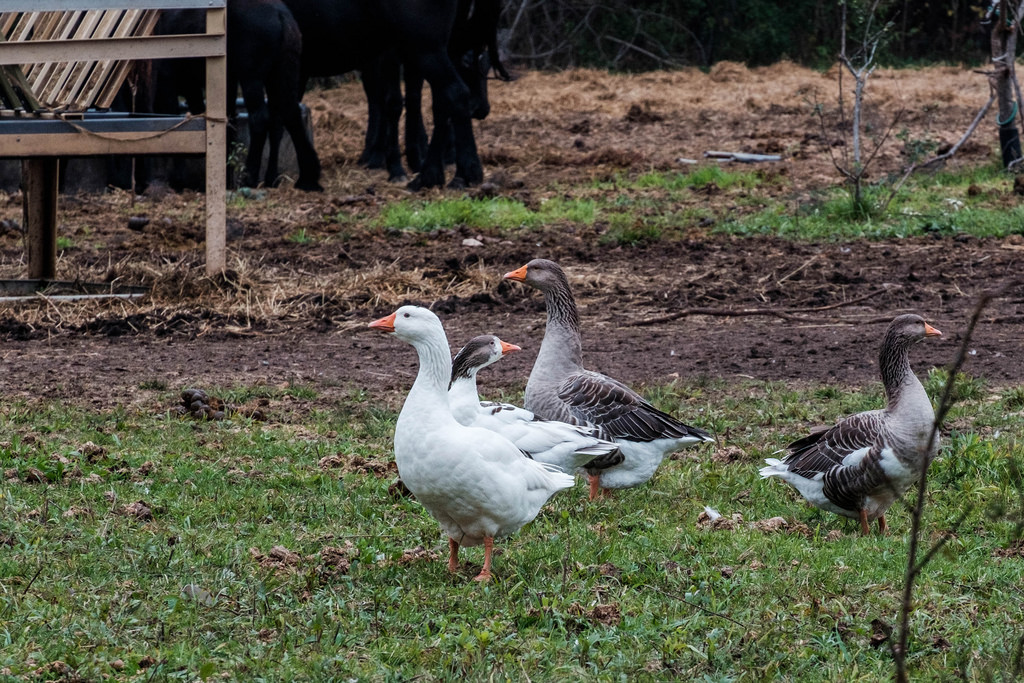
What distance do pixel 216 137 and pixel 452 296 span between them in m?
2.26

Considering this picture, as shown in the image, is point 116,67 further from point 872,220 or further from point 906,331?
point 906,331

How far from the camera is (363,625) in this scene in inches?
166

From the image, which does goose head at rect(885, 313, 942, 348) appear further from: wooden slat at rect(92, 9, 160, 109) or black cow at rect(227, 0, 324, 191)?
black cow at rect(227, 0, 324, 191)

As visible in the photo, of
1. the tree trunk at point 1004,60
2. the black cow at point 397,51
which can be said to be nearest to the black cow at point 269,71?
the black cow at point 397,51

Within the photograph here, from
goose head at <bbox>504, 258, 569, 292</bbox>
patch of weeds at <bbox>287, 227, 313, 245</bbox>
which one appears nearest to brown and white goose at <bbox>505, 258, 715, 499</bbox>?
goose head at <bbox>504, 258, 569, 292</bbox>

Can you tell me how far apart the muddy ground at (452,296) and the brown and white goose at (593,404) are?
151 centimetres

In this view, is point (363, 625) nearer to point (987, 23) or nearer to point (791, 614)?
point (791, 614)

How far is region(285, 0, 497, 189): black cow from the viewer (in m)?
14.6

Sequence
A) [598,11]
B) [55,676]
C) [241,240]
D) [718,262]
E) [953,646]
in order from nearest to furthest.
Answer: [55,676] → [953,646] → [718,262] → [241,240] → [598,11]

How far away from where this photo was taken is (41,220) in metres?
10.5

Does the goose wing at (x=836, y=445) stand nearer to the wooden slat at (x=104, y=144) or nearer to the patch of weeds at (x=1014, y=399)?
the patch of weeds at (x=1014, y=399)

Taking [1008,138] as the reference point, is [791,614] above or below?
below

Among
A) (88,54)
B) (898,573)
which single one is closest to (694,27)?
(88,54)

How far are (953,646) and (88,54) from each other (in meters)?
8.08
